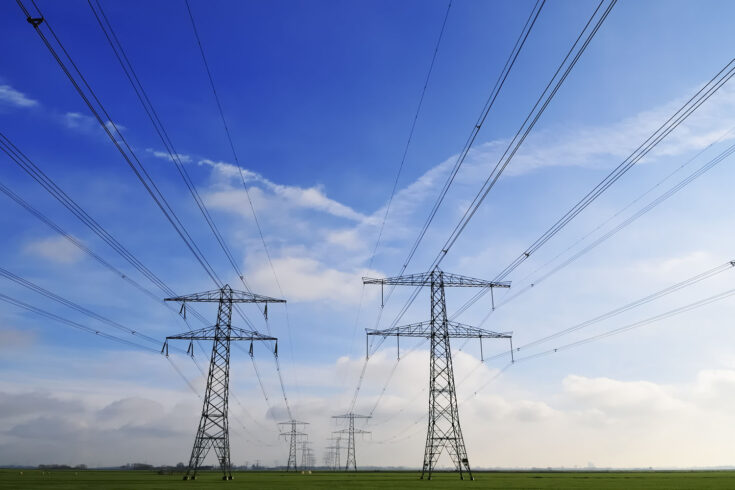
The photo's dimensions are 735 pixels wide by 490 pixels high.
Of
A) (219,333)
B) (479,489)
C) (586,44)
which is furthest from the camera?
(219,333)

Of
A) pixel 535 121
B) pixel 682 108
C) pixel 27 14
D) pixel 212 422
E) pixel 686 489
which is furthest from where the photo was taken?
pixel 212 422

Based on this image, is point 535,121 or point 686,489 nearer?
point 535,121

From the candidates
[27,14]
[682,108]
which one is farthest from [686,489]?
[27,14]

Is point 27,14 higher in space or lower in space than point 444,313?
→ lower

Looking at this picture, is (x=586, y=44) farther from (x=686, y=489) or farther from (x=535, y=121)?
(x=686, y=489)

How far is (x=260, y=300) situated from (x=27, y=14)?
4699cm

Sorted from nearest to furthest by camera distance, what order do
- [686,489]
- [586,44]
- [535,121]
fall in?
[586,44], [535,121], [686,489]

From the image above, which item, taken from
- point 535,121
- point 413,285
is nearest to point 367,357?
point 413,285

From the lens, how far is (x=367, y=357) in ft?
215

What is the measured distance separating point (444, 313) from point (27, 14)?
49322mm

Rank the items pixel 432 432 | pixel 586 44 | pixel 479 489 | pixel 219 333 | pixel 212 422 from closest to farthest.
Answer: pixel 586 44 → pixel 479 489 → pixel 432 432 → pixel 212 422 → pixel 219 333

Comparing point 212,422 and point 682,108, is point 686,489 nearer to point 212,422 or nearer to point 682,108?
point 682,108

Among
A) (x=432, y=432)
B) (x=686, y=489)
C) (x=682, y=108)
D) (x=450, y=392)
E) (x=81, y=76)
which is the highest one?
(x=81, y=76)

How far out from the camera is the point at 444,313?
58250 mm
